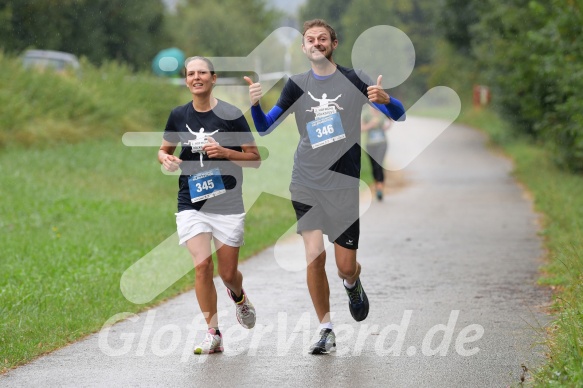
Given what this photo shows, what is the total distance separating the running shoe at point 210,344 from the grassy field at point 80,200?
104 centimetres

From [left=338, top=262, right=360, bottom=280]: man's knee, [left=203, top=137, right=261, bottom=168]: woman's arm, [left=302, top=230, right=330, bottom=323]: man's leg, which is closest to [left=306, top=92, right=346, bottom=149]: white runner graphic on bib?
[left=203, top=137, right=261, bottom=168]: woman's arm

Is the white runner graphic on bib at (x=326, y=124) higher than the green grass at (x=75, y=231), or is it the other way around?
the white runner graphic on bib at (x=326, y=124)

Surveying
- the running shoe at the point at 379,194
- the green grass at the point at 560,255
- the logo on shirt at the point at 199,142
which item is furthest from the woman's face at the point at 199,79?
the running shoe at the point at 379,194

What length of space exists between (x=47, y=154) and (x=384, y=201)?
21.9 feet

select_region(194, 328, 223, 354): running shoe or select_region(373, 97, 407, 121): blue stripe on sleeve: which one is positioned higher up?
select_region(373, 97, 407, 121): blue stripe on sleeve

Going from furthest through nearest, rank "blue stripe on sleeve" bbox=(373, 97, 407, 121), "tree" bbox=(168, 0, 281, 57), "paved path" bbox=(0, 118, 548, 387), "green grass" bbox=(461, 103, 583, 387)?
"tree" bbox=(168, 0, 281, 57) < "blue stripe on sleeve" bbox=(373, 97, 407, 121) < "paved path" bbox=(0, 118, 548, 387) < "green grass" bbox=(461, 103, 583, 387)

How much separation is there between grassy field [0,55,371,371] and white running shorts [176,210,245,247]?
47.6 inches

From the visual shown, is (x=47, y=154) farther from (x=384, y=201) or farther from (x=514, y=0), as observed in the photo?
(x=514, y=0)

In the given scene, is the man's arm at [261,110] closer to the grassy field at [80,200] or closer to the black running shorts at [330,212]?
the black running shorts at [330,212]

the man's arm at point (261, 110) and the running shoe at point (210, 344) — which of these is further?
the running shoe at point (210, 344)

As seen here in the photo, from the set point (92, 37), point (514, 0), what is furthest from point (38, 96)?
point (92, 37)

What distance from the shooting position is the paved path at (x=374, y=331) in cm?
675

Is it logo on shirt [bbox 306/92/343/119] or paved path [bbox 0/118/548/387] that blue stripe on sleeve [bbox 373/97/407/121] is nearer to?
logo on shirt [bbox 306/92/343/119]

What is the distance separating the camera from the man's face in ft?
24.4
